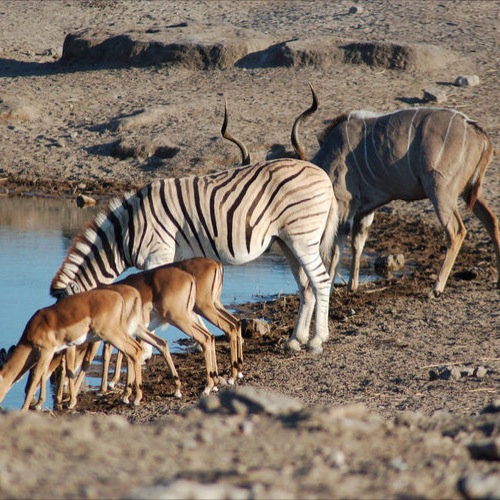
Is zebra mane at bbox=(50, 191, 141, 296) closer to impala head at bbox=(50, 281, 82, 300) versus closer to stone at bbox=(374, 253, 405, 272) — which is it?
impala head at bbox=(50, 281, 82, 300)

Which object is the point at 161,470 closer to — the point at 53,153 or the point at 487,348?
the point at 487,348

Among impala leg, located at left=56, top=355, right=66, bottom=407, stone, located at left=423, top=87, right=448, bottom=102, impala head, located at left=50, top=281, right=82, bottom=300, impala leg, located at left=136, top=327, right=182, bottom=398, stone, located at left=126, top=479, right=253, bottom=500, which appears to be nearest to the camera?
stone, located at left=126, top=479, right=253, bottom=500

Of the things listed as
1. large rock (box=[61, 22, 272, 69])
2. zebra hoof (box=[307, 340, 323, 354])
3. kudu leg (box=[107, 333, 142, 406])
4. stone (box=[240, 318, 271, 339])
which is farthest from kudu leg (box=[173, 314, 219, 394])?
large rock (box=[61, 22, 272, 69])

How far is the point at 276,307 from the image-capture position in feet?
37.2

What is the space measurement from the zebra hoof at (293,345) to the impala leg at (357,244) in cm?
225

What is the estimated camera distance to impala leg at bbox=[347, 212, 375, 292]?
38.5 feet

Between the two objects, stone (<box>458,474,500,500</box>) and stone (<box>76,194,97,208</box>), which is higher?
stone (<box>458,474,500,500</box>)

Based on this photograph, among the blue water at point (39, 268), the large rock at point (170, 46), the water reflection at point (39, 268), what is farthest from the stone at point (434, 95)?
the blue water at point (39, 268)

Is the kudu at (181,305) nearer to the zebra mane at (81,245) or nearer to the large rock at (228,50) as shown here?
the zebra mane at (81,245)

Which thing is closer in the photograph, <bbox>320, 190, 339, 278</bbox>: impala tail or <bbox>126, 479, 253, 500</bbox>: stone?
<bbox>126, 479, 253, 500</bbox>: stone

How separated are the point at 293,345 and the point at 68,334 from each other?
7.69 feet

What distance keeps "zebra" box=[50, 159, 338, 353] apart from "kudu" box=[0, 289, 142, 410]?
3.85ft

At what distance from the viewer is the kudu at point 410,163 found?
11.0 meters

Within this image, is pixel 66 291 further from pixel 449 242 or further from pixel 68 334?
→ pixel 449 242
